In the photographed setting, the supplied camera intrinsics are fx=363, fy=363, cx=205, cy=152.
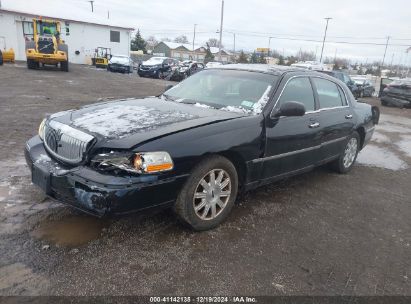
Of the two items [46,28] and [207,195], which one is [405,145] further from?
[46,28]

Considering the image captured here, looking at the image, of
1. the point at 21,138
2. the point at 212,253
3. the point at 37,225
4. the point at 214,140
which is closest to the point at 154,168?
the point at 214,140

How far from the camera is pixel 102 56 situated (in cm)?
3519

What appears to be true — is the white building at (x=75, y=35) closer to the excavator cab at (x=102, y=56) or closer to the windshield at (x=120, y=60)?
the excavator cab at (x=102, y=56)

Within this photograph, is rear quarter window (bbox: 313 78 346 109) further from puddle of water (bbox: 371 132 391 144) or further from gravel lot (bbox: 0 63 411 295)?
puddle of water (bbox: 371 132 391 144)

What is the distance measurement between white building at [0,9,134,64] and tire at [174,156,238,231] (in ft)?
97.3

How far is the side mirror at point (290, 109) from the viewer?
156 inches

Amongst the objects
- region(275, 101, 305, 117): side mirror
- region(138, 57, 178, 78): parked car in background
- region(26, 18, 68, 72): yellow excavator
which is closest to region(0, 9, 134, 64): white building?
region(26, 18, 68, 72): yellow excavator

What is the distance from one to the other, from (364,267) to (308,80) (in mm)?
2555

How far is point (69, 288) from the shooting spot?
260 centimetres

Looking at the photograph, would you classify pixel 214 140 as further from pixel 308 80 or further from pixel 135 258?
pixel 308 80

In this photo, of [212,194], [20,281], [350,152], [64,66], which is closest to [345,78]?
[350,152]

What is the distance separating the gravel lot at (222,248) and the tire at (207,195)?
0.48 ft

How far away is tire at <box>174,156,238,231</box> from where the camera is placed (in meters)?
3.28

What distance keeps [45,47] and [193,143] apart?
2050 cm
